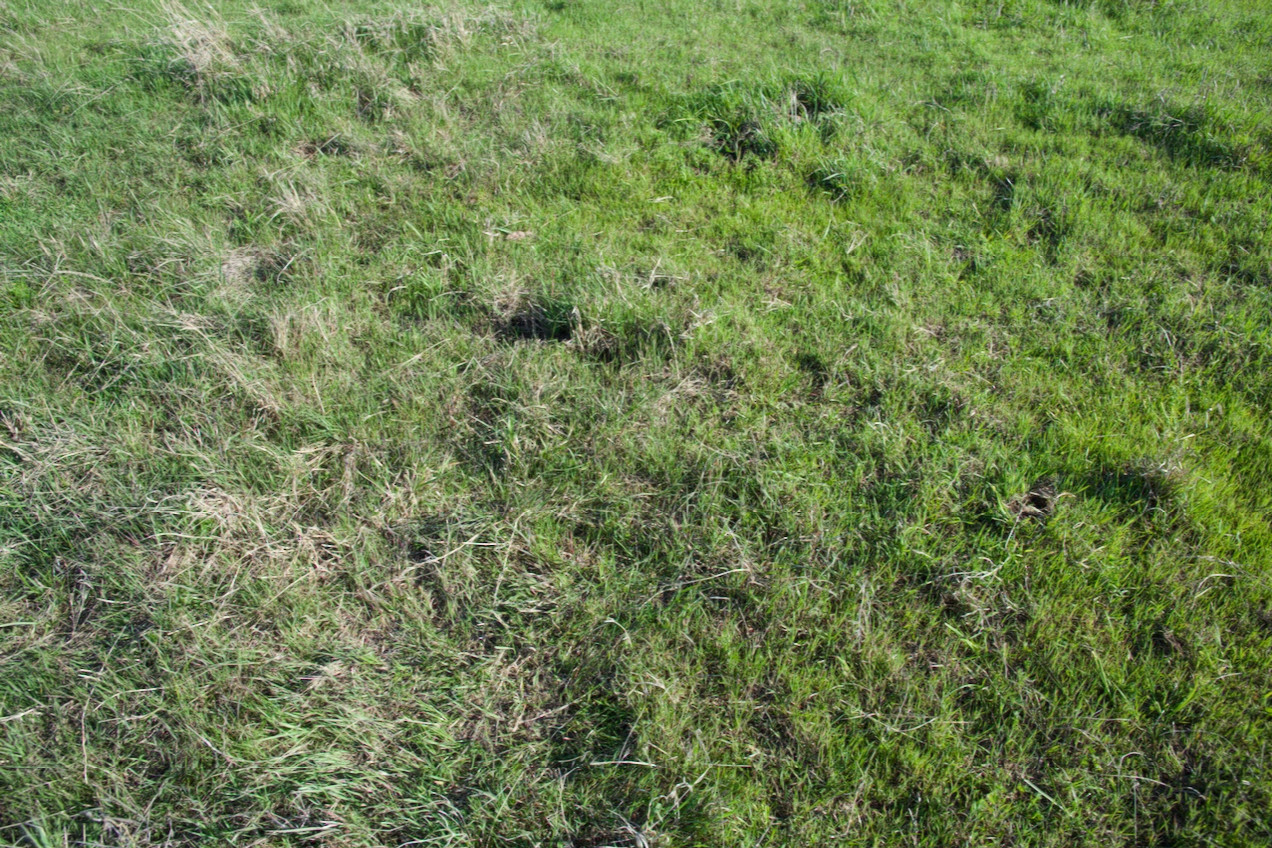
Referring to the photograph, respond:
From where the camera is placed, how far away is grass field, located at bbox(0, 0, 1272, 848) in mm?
2281

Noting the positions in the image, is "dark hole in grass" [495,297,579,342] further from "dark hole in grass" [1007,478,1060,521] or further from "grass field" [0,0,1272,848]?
"dark hole in grass" [1007,478,1060,521]

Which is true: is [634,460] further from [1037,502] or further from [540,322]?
[1037,502]

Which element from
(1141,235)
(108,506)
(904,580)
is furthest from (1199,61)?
(108,506)

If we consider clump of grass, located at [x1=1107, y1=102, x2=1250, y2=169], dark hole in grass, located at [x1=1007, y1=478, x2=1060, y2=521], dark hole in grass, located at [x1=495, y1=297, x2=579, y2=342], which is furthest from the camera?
clump of grass, located at [x1=1107, y1=102, x2=1250, y2=169]

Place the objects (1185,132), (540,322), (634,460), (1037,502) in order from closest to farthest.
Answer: (1037,502) < (634,460) < (540,322) < (1185,132)

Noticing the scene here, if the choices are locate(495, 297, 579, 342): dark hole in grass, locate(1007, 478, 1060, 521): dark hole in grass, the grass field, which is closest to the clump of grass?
the grass field

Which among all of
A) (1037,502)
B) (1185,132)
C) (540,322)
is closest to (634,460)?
(540,322)

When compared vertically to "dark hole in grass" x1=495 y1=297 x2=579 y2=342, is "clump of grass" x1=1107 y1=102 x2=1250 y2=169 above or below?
above

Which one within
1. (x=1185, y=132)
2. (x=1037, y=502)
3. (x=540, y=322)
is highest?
(x=1185, y=132)

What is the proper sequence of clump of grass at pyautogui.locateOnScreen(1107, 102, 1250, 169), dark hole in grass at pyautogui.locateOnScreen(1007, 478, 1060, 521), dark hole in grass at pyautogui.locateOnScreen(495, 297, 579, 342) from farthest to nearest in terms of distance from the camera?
clump of grass at pyautogui.locateOnScreen(1107, 102, 1250, 169) → dark hole in grass at pyautogui.locateOnScreen(495, 297, 579, 342) → dark hole in grass at pyautogui.locateOnScreen(1007, 478, 1060, 521)

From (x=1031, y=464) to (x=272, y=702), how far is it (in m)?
2.77

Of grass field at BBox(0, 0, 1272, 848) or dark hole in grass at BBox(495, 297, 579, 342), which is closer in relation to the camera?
grass field at BBox(0, 0, 1272, 848)

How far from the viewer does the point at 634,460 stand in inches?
122

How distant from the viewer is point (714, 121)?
495 cm
